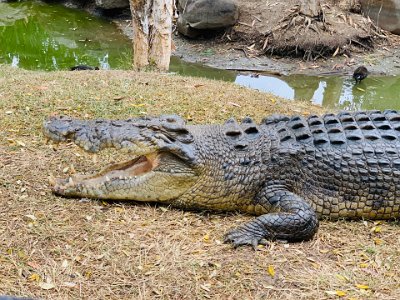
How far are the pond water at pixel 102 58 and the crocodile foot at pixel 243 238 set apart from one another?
24.2 ft

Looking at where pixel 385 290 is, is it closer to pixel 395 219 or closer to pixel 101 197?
pixel 395 219

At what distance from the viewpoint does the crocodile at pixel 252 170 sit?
4070 mm

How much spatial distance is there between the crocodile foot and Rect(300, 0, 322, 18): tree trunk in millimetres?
11030

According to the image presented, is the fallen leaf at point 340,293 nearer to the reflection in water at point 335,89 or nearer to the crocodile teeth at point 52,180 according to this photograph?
the crocodile teeth at point 52,180

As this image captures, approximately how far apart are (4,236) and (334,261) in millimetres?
2411

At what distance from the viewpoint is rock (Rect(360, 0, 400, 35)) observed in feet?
48.5

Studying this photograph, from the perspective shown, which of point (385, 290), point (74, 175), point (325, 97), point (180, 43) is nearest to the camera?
point (385, 290)

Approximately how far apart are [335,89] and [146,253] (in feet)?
31.2

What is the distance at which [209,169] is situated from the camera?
4.22 meters

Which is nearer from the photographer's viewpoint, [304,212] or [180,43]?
[304,212]

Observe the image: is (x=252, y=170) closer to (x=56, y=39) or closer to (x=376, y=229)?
(x=376, y=229)

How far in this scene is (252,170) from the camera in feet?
13.9

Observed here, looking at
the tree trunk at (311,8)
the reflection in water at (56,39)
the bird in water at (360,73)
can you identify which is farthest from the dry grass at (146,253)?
the tree trunk at (311,8)

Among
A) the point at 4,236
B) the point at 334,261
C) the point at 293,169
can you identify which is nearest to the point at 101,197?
the point at 4,236
